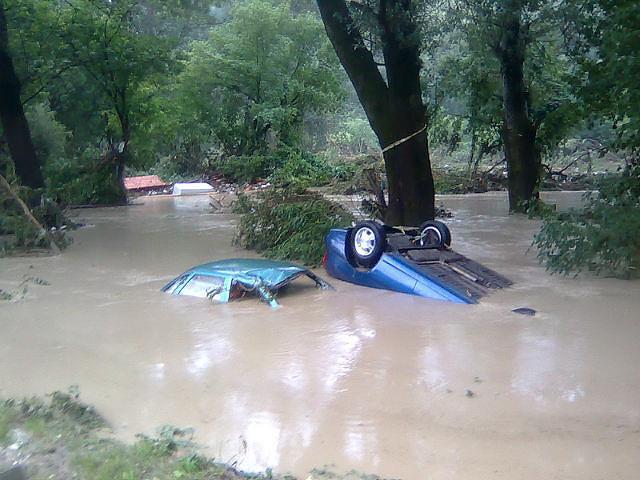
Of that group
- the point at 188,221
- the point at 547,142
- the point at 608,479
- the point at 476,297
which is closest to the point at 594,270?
the point at 476,297

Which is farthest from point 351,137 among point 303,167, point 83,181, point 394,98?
point 394,98

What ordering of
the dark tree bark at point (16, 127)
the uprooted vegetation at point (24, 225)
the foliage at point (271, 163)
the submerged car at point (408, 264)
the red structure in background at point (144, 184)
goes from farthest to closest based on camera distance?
1. the red structure in background at point (144, 184)
2. the foliage at point (271, 163)
3. the dark tree bark at point (16, 127)
4. the uprooted vegetation at point (24, 225)
5. the submerged car at point (408, 264)

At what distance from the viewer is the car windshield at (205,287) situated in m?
9.78

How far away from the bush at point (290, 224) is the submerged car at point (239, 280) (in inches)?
89.8

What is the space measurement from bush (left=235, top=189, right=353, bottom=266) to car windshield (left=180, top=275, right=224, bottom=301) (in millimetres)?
2587

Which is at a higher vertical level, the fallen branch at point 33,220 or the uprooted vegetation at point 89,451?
the fallen branch at point 33,220

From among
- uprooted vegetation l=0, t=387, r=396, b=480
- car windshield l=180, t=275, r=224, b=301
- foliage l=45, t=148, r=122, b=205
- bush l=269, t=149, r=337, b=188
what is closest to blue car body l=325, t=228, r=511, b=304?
car windshield l=180, t=275, r=224, b=301

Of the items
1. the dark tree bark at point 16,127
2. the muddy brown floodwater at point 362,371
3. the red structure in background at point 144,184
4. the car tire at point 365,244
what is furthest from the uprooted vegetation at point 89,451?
the red structure in background at point 144,184

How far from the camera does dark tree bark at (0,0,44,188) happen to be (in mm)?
18438

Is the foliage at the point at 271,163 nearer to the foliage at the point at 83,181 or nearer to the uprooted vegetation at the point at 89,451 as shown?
the foliage at the point at 83,181

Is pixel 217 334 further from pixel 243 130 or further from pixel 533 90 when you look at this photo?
pixel 243 130

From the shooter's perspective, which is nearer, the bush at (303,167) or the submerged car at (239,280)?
the submerged car at (239,280)

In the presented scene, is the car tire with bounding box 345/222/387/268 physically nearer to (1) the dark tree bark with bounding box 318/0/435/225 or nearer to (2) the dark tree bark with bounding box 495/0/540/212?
(1) the dark tree bark with bounding box 318/0/435/225

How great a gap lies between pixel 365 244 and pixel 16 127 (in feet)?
39.7
